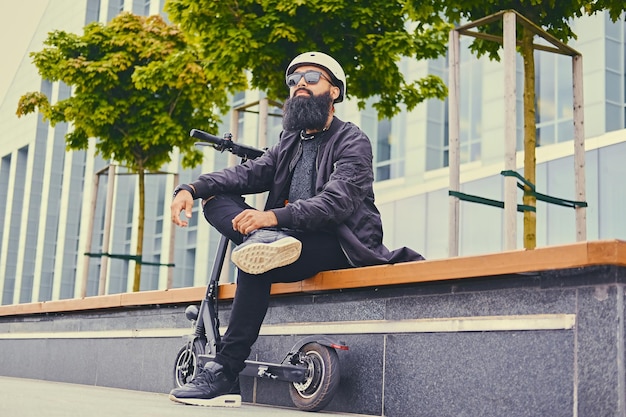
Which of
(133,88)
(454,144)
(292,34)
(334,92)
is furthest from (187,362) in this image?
(133,88)

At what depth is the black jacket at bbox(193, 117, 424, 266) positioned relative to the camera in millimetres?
4785

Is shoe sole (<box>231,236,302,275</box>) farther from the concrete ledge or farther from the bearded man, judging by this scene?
the concrete ledge

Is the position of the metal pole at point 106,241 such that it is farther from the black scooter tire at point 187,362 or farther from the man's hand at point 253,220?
the man's hand at point 253,220

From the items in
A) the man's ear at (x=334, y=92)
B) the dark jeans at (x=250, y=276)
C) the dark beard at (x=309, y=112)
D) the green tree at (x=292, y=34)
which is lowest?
the dark jeans at (x=250, y=276)

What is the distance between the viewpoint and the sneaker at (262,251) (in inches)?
182

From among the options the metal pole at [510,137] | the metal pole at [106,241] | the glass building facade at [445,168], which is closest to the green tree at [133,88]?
the metal pole at [106,241]

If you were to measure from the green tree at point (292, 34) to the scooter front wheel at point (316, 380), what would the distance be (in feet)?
18.1

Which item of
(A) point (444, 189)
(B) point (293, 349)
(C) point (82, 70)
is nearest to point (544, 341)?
(B) point (293, 349)

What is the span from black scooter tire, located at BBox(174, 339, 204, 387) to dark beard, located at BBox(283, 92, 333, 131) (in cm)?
139

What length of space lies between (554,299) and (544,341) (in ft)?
0.58

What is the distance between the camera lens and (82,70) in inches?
520

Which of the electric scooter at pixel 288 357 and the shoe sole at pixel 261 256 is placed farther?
the electric scooter at pixel 288 357

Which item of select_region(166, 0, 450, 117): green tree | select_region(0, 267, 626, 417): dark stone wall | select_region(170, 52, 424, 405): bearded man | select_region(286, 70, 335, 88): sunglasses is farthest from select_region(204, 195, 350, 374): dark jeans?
select_region(166, 0, 450, 117): green tree

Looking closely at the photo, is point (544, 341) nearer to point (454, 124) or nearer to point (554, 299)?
point (554, 299)
